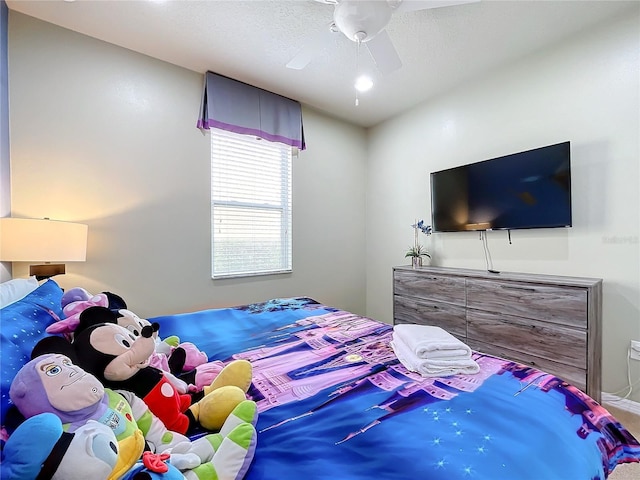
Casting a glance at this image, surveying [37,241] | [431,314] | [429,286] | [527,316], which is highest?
[37,241]

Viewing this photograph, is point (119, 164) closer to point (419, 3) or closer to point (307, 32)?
point (307, 32)

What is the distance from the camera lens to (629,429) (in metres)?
1.81

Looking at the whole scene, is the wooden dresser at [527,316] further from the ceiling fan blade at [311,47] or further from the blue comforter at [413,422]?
the ceiling fan blade at [311,47]

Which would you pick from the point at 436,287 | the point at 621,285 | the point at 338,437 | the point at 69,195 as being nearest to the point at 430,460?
the point at 338,437

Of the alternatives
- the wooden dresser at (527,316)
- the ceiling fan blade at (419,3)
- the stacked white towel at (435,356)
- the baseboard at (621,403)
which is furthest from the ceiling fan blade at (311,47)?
the baseboard at (621,403)

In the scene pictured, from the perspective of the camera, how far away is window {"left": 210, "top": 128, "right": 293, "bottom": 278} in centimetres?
284

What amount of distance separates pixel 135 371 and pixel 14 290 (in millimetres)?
807

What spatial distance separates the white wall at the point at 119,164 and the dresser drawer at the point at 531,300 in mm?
1998

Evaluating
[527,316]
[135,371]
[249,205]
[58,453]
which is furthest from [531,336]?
[249,205]

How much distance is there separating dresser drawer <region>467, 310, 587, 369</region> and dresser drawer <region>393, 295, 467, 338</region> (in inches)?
3.3

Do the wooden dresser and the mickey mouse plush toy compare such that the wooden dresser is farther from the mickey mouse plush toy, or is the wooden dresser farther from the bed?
the mickey mouse plush toy

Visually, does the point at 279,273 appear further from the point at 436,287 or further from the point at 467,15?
the point at 467,15

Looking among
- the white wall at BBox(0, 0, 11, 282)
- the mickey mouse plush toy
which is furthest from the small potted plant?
the white wall at BBox(0, 0, 11, 282)

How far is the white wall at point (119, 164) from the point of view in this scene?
2.02m
